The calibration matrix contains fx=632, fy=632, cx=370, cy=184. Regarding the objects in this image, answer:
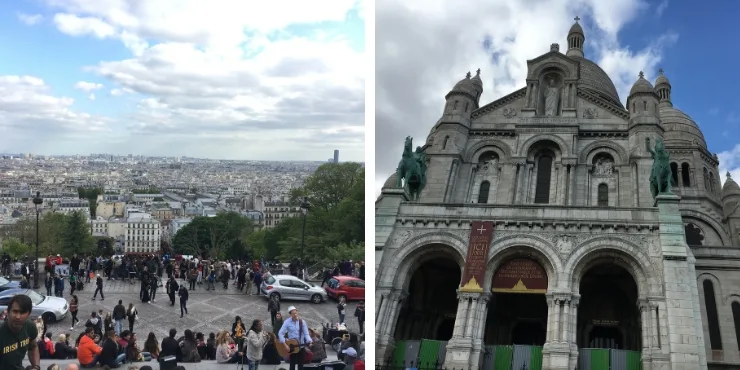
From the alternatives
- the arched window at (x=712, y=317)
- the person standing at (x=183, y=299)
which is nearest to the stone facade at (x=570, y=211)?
the arched window at (x=712, y=317)

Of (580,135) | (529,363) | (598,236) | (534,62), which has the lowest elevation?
(529,363)

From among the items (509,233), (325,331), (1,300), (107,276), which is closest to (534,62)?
(509,233)

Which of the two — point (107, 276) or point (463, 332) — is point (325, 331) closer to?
point (463, 332)

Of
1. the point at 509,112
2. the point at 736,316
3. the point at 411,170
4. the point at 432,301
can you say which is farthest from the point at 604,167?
the point at 432,301

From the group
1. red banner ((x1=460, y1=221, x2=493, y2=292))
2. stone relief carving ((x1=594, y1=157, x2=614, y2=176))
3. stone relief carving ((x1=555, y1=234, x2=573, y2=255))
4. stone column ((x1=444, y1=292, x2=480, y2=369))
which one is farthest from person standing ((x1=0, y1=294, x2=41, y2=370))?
stone relief carving ((x1=594, y1=157, x2=614, y2=176))

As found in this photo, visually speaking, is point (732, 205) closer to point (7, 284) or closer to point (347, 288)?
point (347, 288)

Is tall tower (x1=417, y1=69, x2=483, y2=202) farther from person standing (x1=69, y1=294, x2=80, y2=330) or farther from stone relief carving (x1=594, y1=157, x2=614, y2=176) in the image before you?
person standing (x1=69, y1=294, x2=80, y2=330)
